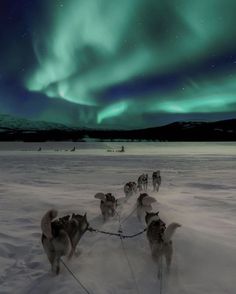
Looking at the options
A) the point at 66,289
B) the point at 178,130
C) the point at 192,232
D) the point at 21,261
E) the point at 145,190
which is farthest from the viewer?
the point at 178,130

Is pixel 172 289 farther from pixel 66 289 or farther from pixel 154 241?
pixel 66 289

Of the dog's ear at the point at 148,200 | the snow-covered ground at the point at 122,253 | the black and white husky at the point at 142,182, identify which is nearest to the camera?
the snow-covered ground at the point at 122,253

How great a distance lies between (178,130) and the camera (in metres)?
157

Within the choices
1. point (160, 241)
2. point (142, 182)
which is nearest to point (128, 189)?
point (142, 182)

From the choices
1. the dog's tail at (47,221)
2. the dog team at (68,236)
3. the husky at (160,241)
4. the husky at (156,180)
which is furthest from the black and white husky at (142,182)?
the dog's tail at (47,221)

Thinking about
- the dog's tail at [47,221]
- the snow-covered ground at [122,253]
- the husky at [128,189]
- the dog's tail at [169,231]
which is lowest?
the snow-covered ground at [122,253]

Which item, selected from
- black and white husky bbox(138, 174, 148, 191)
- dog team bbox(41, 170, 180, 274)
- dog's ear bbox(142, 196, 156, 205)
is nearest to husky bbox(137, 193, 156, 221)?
dog's ear bbox(142, 196, 156, 205)

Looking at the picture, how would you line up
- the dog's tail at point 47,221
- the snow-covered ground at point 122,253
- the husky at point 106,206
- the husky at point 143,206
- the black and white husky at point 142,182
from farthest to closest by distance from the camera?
the black and white husky at point 142,182, the husky at point 106,206, the husky at point 143,206, the snow-covered ground at point 122,253, the dog's tail at point 47,221

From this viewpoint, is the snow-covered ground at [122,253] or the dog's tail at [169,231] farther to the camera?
the snow-covered ground at [122,253]

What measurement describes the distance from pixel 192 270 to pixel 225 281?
440 mm

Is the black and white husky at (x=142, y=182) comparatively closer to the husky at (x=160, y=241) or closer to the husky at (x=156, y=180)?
the husky at (x=156, y=180)

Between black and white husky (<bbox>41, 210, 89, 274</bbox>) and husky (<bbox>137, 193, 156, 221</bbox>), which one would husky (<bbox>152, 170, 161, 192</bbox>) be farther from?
black and white husky (<bbox>41, 210, 89, 274</bbox>)

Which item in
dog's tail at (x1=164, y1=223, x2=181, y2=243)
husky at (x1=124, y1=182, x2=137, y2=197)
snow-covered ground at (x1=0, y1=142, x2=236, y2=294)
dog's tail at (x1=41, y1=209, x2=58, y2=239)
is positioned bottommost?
snow-covered ground at (x1=0, y1=142, x2=236, y2=294)

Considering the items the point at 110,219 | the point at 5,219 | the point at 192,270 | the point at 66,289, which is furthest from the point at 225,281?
the point at 5,219
